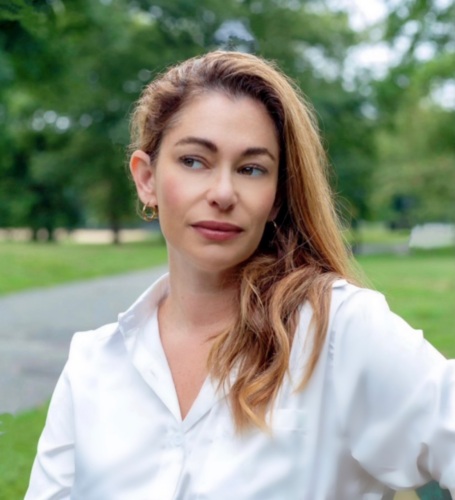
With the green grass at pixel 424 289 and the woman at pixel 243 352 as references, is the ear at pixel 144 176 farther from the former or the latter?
the green grass at pixel 424 289

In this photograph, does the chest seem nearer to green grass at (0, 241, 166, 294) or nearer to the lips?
the lips

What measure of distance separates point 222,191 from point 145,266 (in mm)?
12284

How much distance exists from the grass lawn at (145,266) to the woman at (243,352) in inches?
11.4

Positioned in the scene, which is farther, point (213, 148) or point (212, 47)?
point (212, 47)

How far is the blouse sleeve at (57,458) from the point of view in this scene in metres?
1.40

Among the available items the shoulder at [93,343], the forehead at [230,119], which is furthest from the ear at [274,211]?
the shoulder at [93,343]

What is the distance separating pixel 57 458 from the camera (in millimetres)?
1419

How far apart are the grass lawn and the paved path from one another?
0.10 metres

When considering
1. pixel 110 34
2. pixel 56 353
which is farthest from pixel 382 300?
pixel 110 34

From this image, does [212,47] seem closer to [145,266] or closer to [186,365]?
[186,365]

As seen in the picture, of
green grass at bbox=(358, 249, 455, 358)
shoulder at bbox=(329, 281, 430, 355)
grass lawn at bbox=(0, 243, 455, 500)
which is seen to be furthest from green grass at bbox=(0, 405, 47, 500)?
green grass at bbox=(358, 249, 455, 358)

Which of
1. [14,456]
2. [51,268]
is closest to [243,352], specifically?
[14,456]

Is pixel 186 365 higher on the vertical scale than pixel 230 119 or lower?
lower

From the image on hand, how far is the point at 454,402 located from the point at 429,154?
26.3m
